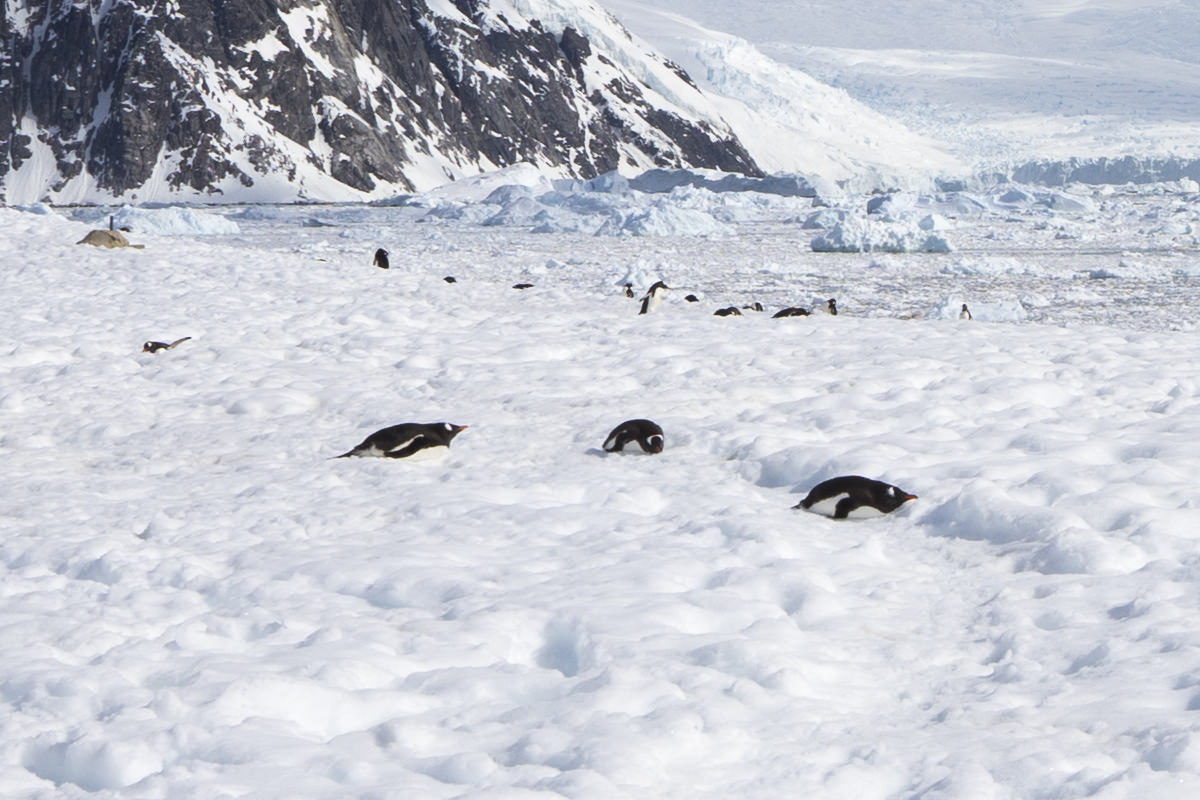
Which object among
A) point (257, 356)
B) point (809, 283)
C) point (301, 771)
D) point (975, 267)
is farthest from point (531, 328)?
point (975, 267)

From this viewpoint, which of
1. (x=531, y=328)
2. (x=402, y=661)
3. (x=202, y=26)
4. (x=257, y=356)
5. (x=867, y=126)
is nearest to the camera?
(x=402, y=661)

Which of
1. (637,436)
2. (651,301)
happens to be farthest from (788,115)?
(637,436)

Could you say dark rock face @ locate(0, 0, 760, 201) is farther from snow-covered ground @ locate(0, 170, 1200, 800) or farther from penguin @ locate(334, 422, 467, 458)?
penguin @ locate(334, 422, 467, 458)

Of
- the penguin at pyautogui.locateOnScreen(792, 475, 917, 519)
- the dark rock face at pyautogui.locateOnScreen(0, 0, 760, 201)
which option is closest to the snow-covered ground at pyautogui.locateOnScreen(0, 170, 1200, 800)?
the penguin at pyautogui.locateOnScreen(792, 475, 917, 519)

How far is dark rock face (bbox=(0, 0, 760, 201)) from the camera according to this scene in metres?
110

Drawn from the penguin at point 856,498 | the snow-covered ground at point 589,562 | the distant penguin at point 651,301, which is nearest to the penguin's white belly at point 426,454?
the snow-covered ground at point 589,562

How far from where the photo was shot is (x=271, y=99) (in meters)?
114

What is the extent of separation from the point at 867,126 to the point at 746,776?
160 meters

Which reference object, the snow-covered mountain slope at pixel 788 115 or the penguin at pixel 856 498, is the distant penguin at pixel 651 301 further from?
the snow-covered mountain slope at pixel 788 115

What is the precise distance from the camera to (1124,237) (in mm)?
32719

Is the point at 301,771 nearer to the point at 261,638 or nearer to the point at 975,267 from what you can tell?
the point at 261,638

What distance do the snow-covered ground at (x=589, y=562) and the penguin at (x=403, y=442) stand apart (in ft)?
0.40

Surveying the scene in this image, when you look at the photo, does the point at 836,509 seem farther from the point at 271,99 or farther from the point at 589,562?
the point at 271,99

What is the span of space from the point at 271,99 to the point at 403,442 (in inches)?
4516
